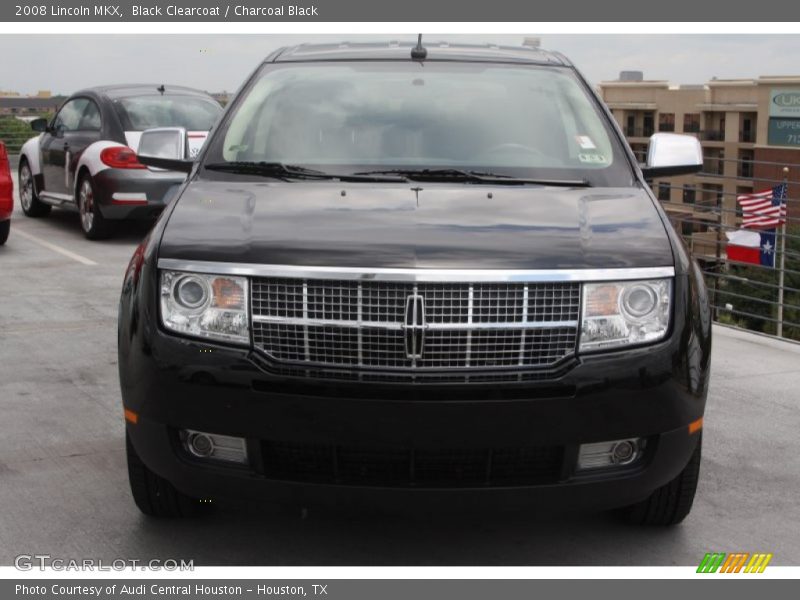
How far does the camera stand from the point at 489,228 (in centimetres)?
391

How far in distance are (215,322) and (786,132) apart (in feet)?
371

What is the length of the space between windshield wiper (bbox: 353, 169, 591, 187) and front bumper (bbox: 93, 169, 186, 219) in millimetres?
8016

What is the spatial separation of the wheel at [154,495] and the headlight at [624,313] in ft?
4.97

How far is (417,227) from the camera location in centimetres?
388

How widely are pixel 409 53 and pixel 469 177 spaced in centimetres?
122

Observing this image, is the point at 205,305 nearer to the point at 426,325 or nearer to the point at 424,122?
the point at 426,325

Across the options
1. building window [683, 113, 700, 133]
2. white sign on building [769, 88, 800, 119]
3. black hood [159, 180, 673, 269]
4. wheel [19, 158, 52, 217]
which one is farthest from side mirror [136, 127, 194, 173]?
A: building window [683, 113, 700, 133]

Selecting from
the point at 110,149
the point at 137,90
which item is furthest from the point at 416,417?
the point at 137,90

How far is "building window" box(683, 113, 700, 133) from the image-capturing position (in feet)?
390

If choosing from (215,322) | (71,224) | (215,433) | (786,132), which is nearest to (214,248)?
(215,322)

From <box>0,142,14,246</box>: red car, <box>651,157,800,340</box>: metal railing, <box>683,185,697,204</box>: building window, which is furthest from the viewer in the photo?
<box>0,142,14,246</box>: red car

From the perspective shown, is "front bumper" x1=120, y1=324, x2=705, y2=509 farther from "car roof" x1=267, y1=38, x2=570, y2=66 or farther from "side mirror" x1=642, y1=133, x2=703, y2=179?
"car roof" x1=267, y1=38, x2=570, y2=66

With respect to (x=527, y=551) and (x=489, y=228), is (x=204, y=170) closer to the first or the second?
(x=489, y=228)

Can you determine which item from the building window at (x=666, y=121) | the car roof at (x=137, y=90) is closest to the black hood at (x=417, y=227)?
the car roof at (x=137, y=90)
